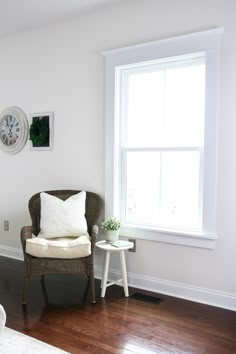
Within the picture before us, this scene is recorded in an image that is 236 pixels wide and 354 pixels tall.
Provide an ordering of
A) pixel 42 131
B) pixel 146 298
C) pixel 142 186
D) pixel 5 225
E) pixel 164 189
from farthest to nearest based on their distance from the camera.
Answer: pixel 5 225
pixel 42 131
pixel 142 186
pixel 164 189
pixel 146 298

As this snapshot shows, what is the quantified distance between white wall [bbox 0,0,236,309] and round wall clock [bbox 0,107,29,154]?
10 centimetres

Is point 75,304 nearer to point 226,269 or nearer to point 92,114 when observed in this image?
point 226,269

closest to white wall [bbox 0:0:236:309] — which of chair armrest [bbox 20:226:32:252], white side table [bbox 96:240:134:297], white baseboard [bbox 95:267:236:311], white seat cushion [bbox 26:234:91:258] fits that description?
white baseboard [bbox 95:267:236:311]

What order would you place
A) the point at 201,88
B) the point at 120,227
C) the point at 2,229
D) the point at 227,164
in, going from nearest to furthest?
the point at 227,164, the point at 201,88, the point at 120,227, the point at 2,229

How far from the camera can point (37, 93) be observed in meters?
4.15

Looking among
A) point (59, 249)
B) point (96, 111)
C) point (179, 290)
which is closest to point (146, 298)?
point (179, 290)

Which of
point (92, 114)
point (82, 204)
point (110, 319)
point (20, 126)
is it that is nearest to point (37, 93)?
point (20, 126)

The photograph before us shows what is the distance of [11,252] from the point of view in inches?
174

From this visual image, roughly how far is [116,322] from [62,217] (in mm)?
1145

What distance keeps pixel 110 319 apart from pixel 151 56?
2267 millimetres

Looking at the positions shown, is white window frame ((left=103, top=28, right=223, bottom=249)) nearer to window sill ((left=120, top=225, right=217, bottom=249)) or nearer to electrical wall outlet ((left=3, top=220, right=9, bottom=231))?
window sill ((left=120, top=225, right=217, bottom=249))

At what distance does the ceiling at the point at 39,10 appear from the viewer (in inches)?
135

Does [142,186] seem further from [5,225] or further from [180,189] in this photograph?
[5,225]

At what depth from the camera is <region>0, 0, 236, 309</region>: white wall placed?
289cm
